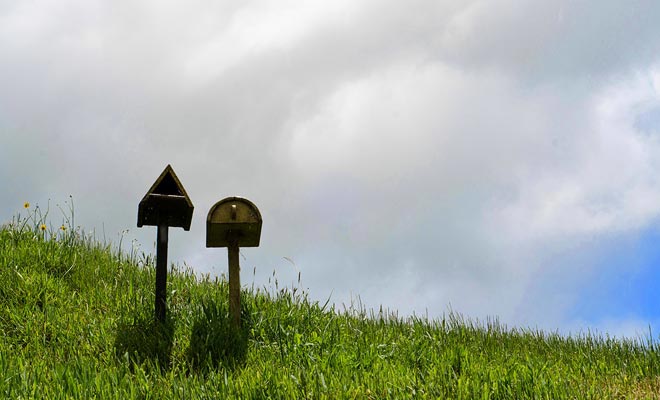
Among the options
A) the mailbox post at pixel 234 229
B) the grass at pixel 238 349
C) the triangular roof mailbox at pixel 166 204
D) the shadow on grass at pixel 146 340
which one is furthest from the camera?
the triangular roof mailbox at pixel 166 204

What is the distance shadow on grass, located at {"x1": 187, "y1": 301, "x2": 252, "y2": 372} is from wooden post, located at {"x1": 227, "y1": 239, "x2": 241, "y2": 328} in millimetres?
75

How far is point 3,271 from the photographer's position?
822 centimetres

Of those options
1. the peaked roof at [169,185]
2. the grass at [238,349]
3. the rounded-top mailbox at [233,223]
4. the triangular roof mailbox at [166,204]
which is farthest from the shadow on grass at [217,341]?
the peaked roof at [169,185]

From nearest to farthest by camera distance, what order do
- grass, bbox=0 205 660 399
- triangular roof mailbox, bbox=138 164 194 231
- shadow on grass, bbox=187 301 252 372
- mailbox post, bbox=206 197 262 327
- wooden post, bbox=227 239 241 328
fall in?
grass, bbox=0 205 660 399, shadow on grass, bbox=187 301 252 372, wooden post, bbox=227 239 241 328, mailbox post, bbox=206 197 262 327, triangular roof mailbox, bbox=138 164 194 231

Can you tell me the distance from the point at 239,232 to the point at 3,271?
131 inches

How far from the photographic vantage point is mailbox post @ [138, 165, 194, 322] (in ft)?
23.5

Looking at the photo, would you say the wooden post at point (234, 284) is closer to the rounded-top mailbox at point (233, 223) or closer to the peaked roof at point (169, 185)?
the rounded-top mailbox at point (233, 223)

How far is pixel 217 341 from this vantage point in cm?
639

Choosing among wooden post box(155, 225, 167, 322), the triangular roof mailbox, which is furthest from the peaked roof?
wooden post box(155, 225, 167, 322)

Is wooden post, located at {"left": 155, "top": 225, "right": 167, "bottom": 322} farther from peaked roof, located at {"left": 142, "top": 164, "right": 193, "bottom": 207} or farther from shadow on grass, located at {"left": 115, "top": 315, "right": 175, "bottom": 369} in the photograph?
peaked roof, located at {"left": 142, "top": 164, "right": 193, "bottom": 207}

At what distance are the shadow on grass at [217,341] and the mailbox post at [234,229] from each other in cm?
23

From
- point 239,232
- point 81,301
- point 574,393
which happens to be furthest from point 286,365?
point 81,301

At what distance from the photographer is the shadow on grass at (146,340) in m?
6.33

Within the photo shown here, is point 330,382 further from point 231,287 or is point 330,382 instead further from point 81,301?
point 81,301
